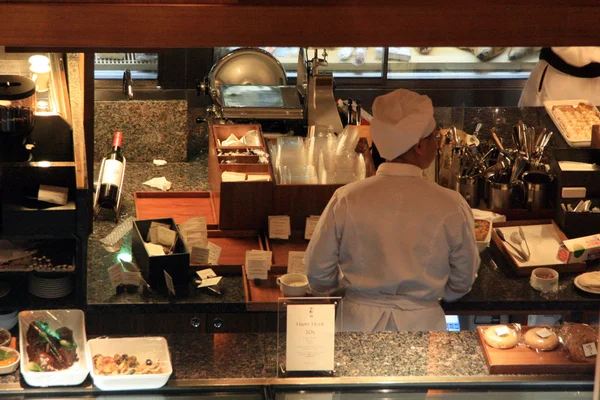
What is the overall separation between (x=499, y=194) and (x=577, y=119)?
0.76 m

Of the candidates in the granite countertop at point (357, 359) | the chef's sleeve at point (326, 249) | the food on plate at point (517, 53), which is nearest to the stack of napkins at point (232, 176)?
the chef's sleeve at point (326, 249)

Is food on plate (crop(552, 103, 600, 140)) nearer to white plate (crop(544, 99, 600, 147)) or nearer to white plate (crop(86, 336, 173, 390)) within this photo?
white plate (crop(544, 99, 600, 147))

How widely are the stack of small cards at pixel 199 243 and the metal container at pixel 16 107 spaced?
75cm

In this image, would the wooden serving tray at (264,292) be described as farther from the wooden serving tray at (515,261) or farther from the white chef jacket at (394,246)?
the wooden serving tray at (515,261)

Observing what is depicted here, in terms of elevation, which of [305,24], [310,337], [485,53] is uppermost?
[485,53]

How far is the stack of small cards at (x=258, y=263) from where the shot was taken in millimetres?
3705

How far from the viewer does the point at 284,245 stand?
402cm

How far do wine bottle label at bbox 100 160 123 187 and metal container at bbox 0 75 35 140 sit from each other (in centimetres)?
80

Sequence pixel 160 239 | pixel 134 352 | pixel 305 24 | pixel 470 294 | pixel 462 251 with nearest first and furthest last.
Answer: pixel 305 24
pixel 134 352
pixel 462 251
pixel 470 294
pixel 160 239

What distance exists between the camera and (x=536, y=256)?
399 centimetres

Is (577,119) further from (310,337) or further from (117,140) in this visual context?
(310,337)

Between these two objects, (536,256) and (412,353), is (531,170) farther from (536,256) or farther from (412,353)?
(412,353)

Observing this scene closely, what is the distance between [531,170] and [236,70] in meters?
1.61

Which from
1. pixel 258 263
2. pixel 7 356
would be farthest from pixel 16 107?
pixel 7 356
